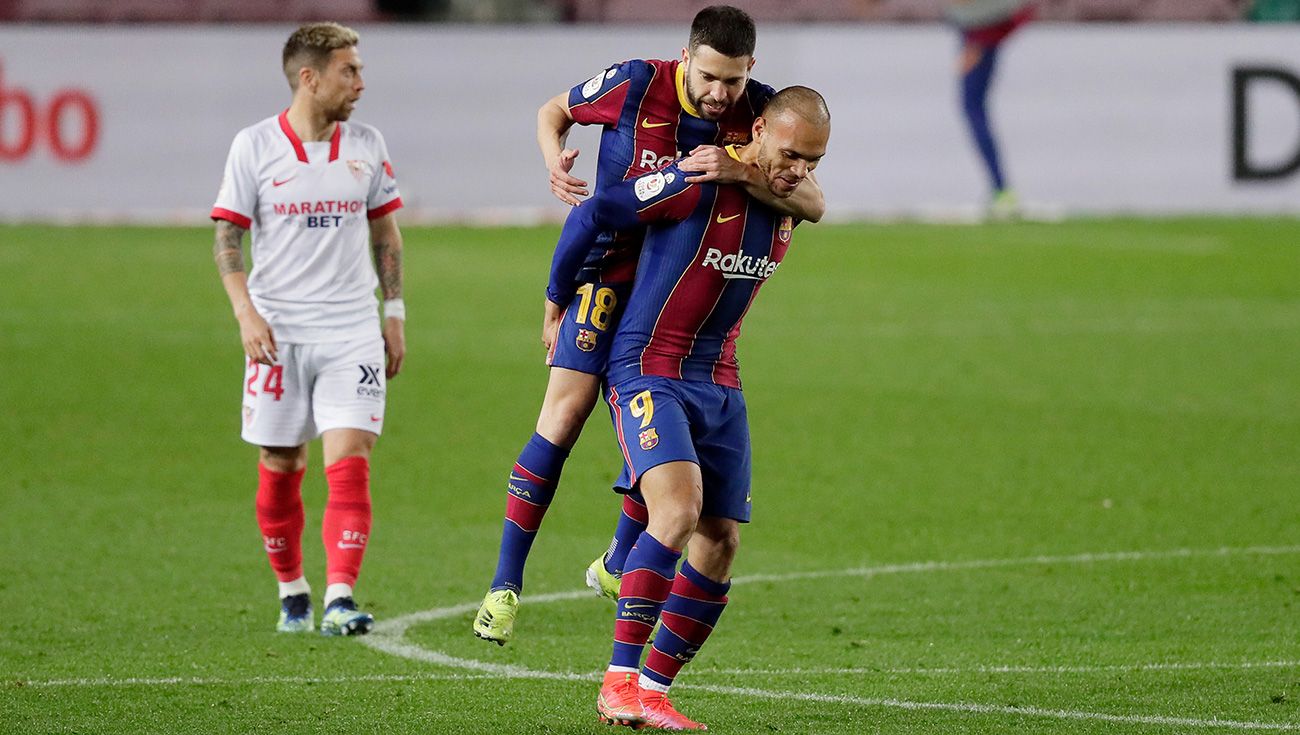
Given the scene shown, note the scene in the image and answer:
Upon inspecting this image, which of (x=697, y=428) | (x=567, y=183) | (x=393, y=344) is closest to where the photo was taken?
(x=697, y=428)

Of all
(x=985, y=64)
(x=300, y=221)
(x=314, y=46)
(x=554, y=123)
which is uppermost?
(x=314, y=46)

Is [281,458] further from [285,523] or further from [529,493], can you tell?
[529,493]

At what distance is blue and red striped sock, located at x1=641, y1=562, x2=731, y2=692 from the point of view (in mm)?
5738

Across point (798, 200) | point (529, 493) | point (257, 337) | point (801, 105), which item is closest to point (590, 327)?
point (529, 493)

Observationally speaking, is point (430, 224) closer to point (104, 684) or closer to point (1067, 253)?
point (1067, 253)

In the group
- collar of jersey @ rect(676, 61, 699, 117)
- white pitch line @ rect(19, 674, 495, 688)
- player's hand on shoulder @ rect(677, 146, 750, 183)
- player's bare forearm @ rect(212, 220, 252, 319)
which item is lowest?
white pitch line @ rect(19, 674, 495, 688)

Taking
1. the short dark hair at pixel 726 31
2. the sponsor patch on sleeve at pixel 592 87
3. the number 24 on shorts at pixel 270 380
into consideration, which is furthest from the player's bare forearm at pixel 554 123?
the number 24 on shorts at pixel 270 380

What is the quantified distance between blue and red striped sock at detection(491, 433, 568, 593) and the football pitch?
1.44ft

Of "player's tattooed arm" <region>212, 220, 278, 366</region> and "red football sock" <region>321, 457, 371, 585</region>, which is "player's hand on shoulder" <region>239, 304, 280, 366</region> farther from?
"red football sock" <region>321, 457, 371, 585</region>

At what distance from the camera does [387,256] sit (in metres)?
7.59

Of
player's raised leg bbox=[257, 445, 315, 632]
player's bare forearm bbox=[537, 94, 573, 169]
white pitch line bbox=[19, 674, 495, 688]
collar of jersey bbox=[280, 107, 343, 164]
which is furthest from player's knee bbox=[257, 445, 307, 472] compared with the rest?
player's bare forearm bbox=[537, 94, 573, 169]

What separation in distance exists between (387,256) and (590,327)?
1546mm

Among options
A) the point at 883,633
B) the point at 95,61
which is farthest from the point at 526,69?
the point at 883,633

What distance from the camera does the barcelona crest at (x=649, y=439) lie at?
221 inches
